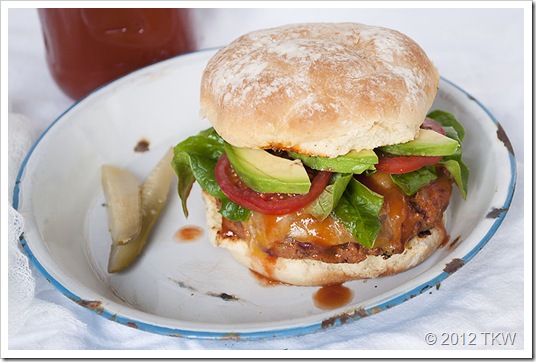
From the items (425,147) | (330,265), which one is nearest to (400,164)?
(425,147)

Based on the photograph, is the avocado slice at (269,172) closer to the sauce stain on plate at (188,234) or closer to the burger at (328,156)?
the burger at (328,156)

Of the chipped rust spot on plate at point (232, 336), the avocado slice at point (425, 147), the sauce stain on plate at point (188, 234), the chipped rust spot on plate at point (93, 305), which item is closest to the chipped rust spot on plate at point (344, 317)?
the chipped rust spot on plate at point (232, 336)

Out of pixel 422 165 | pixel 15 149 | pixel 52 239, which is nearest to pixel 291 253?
pixel 422 165

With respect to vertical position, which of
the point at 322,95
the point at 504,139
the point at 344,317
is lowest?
the point at 344,317

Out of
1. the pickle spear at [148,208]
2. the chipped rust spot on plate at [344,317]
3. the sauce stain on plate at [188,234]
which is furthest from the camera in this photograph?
the sauce stain on plate at [188,234]

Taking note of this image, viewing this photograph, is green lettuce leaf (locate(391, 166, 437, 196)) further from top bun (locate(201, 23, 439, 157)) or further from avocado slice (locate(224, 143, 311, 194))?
avocado slice (locate(224, 143, 311, 194))

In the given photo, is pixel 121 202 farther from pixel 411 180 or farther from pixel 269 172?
pixel 411 180
